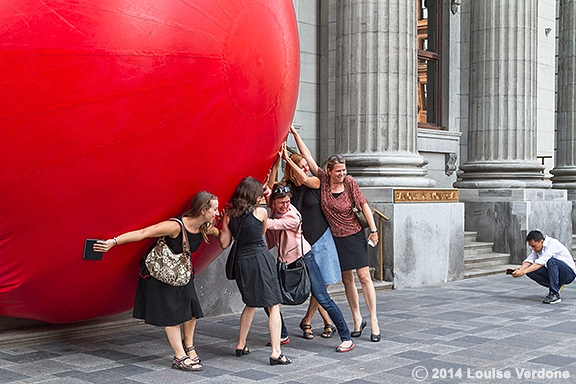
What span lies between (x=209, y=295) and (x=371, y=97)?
4332 mm

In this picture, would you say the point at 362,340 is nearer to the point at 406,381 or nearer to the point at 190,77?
the point at 406,381

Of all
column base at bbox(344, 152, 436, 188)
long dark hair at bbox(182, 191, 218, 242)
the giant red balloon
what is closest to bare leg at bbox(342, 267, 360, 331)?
the giant red balloon

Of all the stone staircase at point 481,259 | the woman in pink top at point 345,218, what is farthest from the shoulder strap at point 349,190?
the stone staircase at point 481,259

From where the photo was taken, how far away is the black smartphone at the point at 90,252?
517 cm

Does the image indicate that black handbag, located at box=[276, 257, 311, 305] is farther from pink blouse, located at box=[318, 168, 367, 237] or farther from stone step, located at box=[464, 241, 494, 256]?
stone step, located at box=[464, 241, 494, 256]

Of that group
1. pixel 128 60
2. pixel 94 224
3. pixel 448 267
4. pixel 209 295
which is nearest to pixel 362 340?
pixel 209 295

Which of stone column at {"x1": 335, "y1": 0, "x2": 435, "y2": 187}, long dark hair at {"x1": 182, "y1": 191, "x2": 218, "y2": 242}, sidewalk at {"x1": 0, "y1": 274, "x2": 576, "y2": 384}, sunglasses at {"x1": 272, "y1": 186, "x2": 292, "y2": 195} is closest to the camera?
long dark hair at {"x1": 182, "y1": 191, "x2": 218, "y2": 242}

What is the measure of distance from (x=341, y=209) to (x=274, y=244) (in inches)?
26.9

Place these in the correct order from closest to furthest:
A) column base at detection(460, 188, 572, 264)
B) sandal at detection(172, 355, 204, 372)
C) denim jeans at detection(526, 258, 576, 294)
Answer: sandal at detection(172, 355, 204, 372)
denim jeans at detection(526, 258, 576, 294)
column base at detection(460, 188, 572, 264)

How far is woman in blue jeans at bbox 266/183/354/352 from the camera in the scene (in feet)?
22.1

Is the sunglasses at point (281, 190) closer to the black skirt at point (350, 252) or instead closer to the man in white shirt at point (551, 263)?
the black skirt at point (350, 252)

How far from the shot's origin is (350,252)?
23.8 feet

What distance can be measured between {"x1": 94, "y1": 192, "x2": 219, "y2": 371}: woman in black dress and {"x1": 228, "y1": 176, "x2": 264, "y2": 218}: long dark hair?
0.72 feet

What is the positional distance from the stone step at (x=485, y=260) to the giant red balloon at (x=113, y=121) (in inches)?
329
